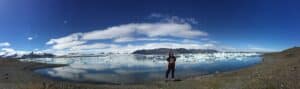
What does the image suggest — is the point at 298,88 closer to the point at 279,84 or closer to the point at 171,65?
the point at 279,84

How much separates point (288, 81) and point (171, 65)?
11842 millimetres

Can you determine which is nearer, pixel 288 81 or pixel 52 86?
pixel 52 86

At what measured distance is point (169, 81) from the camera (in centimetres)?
3422

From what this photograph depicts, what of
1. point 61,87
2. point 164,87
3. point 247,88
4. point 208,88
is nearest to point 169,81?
Answer: point 164,87

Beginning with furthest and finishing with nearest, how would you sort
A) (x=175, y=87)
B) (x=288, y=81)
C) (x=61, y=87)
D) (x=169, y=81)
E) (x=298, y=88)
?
(x=169, y=81)
(x=175, y=87)
(x=288, y=81)
(x=61, y=87)
(x=298, y=88)

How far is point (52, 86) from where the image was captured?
937 inches

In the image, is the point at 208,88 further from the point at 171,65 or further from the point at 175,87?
the point at 171,65

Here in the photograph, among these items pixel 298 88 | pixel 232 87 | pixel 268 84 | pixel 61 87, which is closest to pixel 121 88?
pixel 61 87

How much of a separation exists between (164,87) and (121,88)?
3.81 m

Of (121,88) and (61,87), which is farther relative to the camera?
(121,88)

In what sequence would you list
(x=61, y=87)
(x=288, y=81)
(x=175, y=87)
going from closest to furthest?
1. (x=61, y=87)
2. (x=288, y=81)
3. (x=175, y=87)

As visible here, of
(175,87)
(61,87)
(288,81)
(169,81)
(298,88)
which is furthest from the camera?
(169,81)

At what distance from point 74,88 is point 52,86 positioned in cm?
204

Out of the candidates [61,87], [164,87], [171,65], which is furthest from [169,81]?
[61,87]
